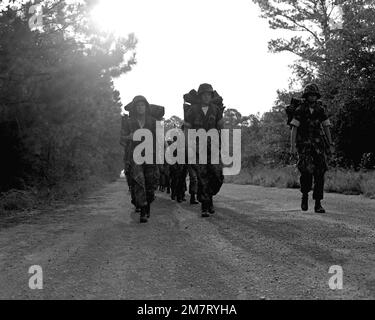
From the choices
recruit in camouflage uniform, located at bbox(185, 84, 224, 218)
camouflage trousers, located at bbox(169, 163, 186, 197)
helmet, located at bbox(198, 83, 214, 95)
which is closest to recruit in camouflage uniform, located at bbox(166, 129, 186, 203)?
camouflage trousers, located at bbox(169, 163, 186, 197)

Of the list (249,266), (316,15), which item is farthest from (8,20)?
(316,15)

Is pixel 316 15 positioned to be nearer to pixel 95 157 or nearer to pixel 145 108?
pixel 95 157

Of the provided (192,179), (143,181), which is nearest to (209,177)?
(143,181)

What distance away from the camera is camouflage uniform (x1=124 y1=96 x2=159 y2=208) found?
7.95 meters

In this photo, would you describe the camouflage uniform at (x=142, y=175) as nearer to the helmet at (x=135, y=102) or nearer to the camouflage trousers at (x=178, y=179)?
the helmet at (x=135, y=102)

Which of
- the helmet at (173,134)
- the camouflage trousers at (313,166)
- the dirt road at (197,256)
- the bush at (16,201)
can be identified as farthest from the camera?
the helmet at (173,134)

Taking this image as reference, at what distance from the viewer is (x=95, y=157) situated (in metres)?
34.7

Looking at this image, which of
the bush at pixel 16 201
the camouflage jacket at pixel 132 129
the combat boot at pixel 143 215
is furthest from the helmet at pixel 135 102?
the bush at pixel 16 201

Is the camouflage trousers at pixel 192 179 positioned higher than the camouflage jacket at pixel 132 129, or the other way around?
the camouflage jacket at pixel 132 129

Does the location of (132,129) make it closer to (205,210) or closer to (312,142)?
(205,210)

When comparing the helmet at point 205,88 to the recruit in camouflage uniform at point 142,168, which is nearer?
the recruit in camouflage uniform at point 142,168

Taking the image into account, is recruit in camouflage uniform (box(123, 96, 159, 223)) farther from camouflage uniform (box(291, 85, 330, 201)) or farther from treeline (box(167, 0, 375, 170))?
treeline (box(167, 0, 375, 170))

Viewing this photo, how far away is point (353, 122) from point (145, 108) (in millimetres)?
13194

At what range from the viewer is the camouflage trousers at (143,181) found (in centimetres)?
792
